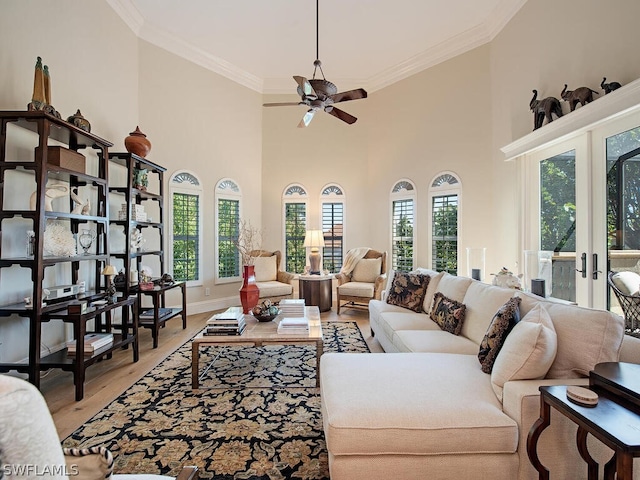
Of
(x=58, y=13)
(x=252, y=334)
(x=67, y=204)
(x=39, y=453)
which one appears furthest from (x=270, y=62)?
(x=39, y=453)

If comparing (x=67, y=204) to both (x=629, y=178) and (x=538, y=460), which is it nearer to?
(x=538, y=460)

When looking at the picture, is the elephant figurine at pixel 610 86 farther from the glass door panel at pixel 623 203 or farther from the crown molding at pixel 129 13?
the crown molding at pixel 129 13

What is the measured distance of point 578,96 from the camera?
3.13 metres

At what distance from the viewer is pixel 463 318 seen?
2.79m

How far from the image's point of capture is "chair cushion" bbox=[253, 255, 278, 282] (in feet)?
19.0

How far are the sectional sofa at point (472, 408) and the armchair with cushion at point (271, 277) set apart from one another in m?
3.55

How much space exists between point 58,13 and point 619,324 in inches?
203

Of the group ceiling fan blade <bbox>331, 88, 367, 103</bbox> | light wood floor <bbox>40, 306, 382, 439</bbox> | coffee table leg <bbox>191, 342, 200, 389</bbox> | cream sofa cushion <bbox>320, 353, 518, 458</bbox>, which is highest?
ceiling fan blade <bbox>331, 88, 367, 103</bbox>

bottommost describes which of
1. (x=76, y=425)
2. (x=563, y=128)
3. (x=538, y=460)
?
(x=76, y=425)

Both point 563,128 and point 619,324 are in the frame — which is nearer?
point 619,324

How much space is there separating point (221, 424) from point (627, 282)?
3.22 m

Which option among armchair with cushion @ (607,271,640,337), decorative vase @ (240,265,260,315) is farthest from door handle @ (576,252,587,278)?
decorative vase @ (240,265,260,315)

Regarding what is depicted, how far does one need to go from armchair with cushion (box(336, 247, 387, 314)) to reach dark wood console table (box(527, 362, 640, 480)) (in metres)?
3.76

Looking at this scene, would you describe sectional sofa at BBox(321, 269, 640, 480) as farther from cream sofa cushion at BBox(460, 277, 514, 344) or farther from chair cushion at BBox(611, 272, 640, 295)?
chair cushion at BBox(611, 272, 640, 295)
